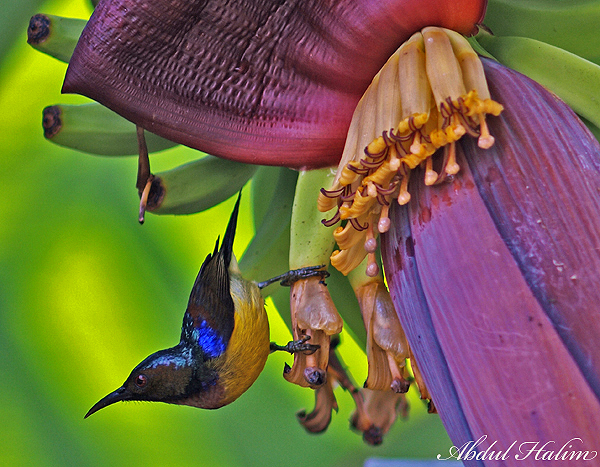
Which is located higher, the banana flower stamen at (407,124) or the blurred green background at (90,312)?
the banana flower stamen at (407,124)

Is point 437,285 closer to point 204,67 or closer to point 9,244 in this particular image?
point 204,67

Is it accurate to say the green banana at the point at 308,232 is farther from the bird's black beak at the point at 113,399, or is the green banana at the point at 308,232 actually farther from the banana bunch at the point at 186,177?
the bird's black beak at the point at 113,399

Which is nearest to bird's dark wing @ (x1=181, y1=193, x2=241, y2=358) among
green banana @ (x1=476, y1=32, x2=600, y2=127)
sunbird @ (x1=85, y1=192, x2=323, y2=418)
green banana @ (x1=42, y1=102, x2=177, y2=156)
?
sunbird @ (x1=85, y1=192, x2=323, y2=418)

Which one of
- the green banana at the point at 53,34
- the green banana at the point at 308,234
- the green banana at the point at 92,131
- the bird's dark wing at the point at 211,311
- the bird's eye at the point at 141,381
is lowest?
the bird's eye at the point at 141,381

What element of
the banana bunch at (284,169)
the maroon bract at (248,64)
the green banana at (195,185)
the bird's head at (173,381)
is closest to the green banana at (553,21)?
the banana bunch at (284,169)

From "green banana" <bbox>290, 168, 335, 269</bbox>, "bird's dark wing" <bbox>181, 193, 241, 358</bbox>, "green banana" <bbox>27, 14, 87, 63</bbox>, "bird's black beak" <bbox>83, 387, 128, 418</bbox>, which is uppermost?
"green banana" <bbox>27, 14, 87, 63</bbox>

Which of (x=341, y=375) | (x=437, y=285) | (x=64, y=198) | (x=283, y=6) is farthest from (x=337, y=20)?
(x=64, y=198)

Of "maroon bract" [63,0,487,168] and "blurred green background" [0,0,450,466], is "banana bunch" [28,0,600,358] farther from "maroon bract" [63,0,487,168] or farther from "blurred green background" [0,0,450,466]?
"blurred green background" [0,0,450,466]
